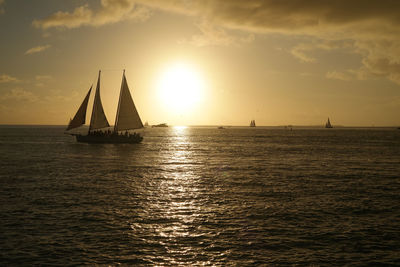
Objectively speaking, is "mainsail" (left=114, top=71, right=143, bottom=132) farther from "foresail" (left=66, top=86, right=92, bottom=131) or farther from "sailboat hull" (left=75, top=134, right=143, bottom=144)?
"foresail" (left=66, top=86, right=92, bottom=131)

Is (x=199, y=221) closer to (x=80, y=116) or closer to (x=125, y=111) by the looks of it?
(x=125, y=111)

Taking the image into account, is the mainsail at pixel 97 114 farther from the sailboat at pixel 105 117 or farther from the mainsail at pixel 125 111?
the mainsail at pixel 125 111

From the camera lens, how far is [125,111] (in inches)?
3182

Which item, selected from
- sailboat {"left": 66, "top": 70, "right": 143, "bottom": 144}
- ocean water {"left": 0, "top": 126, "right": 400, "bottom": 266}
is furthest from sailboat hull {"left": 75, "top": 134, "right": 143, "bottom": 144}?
ocean water {"left": 0, "top": 126, "right": 400, "bottom": 266}

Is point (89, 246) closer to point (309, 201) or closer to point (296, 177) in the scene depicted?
point (309, 201)

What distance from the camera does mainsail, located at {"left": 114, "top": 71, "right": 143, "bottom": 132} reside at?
79812 mm

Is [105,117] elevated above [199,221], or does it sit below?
above

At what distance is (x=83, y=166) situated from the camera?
4703cm

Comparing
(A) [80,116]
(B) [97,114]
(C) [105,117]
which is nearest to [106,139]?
(C) [105,117]

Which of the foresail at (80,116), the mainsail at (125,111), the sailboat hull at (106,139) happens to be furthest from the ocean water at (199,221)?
the sailboat hull at (106,139)

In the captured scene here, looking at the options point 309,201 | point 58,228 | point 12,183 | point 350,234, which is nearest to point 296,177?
point 309,201

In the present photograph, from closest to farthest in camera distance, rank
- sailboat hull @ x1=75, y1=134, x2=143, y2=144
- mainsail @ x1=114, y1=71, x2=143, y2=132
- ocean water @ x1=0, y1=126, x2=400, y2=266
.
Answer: ocean water @ x1=0, y1=126, x2=400, y2=266
mainsail @ x1=114, y1=71, x2=143, y2=132
sailboat hull @ x1=75, y1=134, x2=143, y2=144

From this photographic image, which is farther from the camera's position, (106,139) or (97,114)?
(106,139)

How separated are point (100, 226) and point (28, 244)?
3.91m
